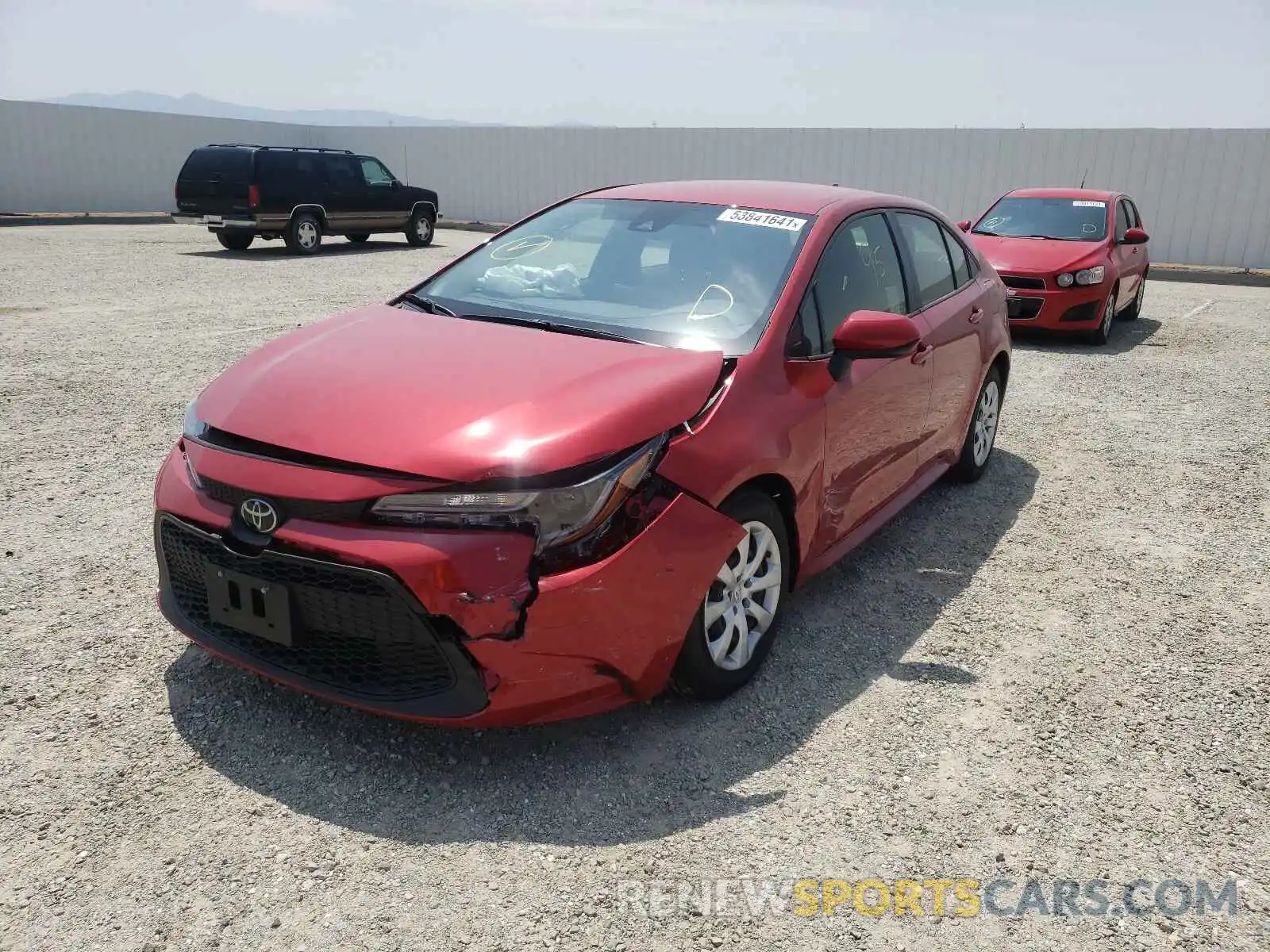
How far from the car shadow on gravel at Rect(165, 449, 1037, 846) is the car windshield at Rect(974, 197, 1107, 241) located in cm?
835

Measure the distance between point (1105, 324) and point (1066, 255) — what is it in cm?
82

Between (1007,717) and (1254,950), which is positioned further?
(1007,717)

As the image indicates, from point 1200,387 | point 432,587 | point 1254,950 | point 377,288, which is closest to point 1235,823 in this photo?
point 1254,950

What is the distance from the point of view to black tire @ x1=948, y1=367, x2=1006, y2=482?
18.1 feet

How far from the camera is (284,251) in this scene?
18.4m

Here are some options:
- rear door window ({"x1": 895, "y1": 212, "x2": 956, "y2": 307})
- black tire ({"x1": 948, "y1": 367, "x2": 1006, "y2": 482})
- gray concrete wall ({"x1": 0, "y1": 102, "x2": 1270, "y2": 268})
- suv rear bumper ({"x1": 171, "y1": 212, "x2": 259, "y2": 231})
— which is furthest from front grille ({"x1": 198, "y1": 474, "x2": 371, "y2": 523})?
gray concrete wall ({"x1": 0, "y1": 102, "x2": 1270, "y2": 268})

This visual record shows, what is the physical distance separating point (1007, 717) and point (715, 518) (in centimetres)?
128

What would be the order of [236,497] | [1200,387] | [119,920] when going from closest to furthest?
[119,920] < [236,497] < [1200,387]

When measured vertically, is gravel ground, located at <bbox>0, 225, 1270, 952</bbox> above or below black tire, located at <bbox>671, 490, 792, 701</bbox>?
below

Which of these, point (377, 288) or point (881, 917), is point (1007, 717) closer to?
point (881, 917)

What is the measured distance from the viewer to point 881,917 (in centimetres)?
246

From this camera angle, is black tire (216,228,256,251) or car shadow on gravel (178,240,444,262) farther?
black tire (216,228,256,251)

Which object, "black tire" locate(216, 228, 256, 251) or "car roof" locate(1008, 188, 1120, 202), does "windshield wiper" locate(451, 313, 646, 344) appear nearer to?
"car roof" locate(1008, 188, 1120, 202)
